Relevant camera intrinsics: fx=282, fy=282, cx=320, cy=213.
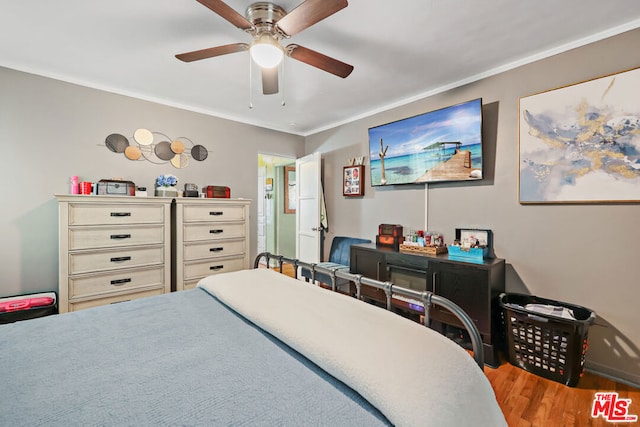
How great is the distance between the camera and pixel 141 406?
788mm

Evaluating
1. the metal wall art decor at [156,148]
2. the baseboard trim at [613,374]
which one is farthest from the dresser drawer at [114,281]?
the baseboard trim at [613,374]

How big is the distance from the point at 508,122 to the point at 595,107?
57 cm

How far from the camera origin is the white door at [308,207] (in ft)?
13.5

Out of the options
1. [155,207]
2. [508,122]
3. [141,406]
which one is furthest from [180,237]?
[508,122]

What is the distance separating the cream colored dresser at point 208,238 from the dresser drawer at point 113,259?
238 mm

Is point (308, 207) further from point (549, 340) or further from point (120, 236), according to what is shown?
point (549, 340)

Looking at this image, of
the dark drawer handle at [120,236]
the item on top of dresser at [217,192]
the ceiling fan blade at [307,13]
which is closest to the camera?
A: the ceiling fan blade at [307,13]

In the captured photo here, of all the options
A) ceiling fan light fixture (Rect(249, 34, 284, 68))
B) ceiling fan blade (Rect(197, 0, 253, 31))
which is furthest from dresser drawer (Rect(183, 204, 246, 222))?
ceiling fan blade (Rect(197, 0, 253, 31))

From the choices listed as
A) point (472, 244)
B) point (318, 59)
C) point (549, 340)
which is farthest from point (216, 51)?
point (549, 340)

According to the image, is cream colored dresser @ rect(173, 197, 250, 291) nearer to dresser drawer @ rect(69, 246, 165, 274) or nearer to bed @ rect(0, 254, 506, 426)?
dresser drawer @ rect(69, 246, 165, 274)

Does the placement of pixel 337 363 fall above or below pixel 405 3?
below

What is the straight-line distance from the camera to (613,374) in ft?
6.72

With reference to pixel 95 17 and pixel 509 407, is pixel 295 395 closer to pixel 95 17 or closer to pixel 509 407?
pixel 509 407

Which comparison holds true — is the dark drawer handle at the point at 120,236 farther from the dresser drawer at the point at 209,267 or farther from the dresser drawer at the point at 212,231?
the dresser drawer at the point at 209,267
